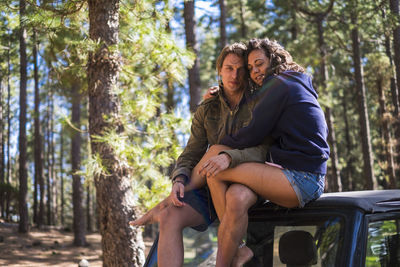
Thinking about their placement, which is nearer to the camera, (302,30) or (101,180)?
(101,180)

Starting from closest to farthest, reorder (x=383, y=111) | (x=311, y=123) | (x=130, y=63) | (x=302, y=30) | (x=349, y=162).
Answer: (x=311, y=123)
(x=130, y=63)
(x=383, y=111)
(x=302, y=30)
(x=349, y=162)

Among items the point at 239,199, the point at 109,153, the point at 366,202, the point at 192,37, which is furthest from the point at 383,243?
the point at 192,37

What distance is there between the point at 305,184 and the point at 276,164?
21 centimetres

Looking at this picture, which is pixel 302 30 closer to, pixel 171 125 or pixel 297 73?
pixel 171 125

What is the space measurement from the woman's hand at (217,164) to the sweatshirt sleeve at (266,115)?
0.23 metres

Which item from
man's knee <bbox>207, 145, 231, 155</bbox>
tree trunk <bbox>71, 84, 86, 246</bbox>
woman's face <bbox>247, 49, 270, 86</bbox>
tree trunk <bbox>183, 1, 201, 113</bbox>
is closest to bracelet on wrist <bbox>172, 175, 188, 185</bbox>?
man's knee <bbox>207, 145, 231, 155</bbox>

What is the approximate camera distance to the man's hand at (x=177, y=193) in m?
2.80

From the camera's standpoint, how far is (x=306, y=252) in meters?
2.33

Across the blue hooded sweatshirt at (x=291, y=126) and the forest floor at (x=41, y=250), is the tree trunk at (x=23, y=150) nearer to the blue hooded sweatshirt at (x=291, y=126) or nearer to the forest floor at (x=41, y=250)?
the forest floor at (x=41, y=250)

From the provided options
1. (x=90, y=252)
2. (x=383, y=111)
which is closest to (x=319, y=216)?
(x=90, y=252)

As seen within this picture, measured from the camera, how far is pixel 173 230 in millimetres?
2701

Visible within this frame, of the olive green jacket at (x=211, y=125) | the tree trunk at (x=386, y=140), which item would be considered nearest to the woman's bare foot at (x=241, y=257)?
the olive green jacket at (x=211, y=125)

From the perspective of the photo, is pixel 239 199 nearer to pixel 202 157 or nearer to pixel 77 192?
pixel 202 157

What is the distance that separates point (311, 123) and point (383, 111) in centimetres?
1919
